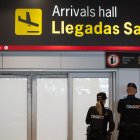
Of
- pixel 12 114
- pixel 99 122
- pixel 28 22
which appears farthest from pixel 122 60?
pixel 12 114

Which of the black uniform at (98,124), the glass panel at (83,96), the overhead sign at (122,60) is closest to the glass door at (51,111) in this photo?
the glass panel at (83,96)

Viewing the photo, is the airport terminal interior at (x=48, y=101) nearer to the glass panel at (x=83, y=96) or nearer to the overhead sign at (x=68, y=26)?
the glass panel at (x=83, y=96)

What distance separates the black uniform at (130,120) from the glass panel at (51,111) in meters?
1.32

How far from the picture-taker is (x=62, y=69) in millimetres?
7047

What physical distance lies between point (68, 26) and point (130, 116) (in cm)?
213

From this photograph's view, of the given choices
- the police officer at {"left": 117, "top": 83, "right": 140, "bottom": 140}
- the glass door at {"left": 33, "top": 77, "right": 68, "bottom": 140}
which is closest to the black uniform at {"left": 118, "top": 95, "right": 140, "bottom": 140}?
the police officer at {"left": 117, "top": 83, "right": 140, "bottom": 140}

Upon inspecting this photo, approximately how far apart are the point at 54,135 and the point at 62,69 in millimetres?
1396

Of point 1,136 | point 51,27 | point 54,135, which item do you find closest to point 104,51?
point 51,27

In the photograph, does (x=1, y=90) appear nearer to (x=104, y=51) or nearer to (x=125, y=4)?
(x=104, y=51)

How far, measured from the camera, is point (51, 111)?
24.0 ft

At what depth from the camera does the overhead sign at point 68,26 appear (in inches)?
276

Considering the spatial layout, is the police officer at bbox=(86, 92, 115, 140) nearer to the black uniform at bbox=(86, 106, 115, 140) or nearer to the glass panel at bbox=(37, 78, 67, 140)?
the black uniform at bbox=(86, 106, 115, 140)

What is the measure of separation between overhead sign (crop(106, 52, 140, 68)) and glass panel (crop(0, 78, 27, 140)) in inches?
72.1

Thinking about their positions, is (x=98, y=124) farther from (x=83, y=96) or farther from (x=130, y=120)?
(x=83, y=96)
